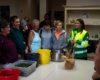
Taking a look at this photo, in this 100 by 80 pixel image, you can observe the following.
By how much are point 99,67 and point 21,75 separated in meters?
1.35

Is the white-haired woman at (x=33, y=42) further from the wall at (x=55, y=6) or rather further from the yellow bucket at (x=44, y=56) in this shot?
the wall at (x=55, y=6)

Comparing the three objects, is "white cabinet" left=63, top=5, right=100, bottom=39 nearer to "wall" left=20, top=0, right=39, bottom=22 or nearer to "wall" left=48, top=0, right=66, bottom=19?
"wall" left=20, top=0, right=39, bottom=22

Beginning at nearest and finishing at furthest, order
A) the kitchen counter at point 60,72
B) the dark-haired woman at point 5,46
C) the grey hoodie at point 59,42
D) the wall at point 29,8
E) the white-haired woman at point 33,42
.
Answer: the kitchen counter at point 60,72, the dark-haired woman at point 5,46, the white-haired woman at point 33,42, the grey hoodie at point 59,42, the wall at point 29,8

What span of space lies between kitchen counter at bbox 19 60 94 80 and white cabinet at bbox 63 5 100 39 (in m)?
2.40

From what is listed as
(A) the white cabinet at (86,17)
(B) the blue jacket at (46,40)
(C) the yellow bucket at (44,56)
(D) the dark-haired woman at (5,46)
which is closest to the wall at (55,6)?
(A) the white cabinet at (86,17)

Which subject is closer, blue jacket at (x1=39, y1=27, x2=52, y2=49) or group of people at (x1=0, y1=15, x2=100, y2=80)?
group of people at (x1=0, y1=15, x2=100, y2=80)

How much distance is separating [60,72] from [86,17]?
3056 millimetres

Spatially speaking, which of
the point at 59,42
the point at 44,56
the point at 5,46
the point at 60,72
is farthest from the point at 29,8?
the point at 60,72

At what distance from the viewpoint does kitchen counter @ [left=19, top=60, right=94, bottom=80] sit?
188 cm

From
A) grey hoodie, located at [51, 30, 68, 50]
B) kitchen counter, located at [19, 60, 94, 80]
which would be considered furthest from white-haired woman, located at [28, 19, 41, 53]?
kitchen counter, located at [19, 60, 94, 80]

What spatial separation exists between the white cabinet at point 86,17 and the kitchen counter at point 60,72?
7.87 ft

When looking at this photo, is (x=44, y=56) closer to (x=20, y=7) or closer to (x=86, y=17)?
(x=86, y=17)

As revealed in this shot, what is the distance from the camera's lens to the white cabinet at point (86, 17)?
456 cm

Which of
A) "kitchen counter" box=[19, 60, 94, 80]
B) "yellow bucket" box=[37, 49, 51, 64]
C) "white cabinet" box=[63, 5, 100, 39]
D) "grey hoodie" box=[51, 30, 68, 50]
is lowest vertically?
"kitchen counter" box=[19, 60, 94, 80]
